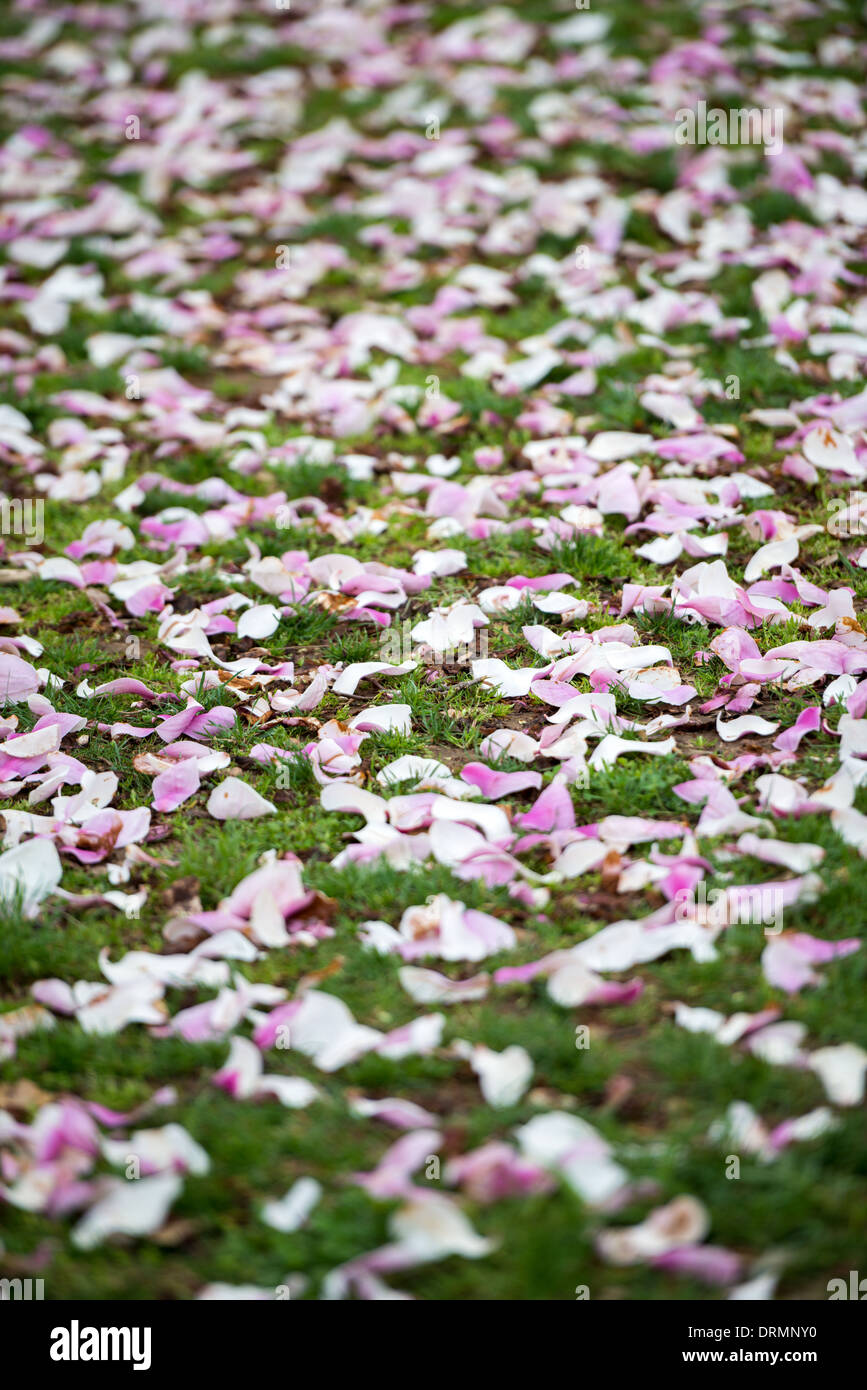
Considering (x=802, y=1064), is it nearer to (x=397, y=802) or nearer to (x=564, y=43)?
(x=397, y=802)

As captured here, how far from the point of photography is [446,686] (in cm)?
308

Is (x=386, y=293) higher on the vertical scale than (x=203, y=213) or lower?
lower

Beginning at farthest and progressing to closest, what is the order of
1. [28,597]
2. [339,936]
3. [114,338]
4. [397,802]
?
[114,338] → [28,597] → [397,802] → [339,936]

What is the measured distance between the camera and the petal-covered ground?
6.00 ft

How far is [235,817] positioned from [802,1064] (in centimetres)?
132

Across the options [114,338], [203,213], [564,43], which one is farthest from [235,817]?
[564,43]

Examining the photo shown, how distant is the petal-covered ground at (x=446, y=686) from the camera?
1828mm

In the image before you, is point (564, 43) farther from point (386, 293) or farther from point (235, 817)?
point (235, 817)

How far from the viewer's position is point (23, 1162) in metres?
1.90

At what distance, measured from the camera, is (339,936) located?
233 centimetres
